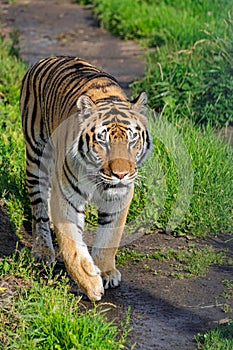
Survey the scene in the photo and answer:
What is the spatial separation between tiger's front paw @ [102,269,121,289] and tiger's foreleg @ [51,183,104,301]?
244 millimetres

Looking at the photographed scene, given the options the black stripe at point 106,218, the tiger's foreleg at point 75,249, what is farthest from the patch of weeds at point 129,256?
Result: the tiger's foreleg at point 75,249

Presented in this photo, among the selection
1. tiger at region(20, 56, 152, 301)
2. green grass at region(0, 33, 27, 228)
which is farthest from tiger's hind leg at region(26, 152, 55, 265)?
green grass at region(0, 33, 27, 228)

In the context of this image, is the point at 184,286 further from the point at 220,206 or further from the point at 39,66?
the point at 39,66

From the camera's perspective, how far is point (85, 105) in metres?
4.76

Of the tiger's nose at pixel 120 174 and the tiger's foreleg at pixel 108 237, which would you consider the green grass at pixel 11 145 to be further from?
the tiger's nose at pixel 120 174

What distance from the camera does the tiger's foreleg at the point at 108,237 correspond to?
199 inches

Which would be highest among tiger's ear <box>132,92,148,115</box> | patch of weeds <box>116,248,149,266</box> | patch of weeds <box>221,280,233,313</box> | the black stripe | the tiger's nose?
tiger's ear <box>132,92,148,115</box>

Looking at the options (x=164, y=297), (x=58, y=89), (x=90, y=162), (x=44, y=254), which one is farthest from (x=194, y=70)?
(x=90, y=162)

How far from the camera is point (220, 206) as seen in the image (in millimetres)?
6020

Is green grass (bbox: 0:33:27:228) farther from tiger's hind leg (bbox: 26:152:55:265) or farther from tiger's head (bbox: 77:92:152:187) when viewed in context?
tiger's head (bbox: 77:92:152:187)

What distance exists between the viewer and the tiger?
465 cm

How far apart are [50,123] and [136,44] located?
5.69 meters

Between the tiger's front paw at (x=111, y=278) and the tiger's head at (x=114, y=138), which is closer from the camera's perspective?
the tiger's head at (x=114, y=138)

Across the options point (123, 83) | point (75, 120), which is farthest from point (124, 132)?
point (123, 83)
